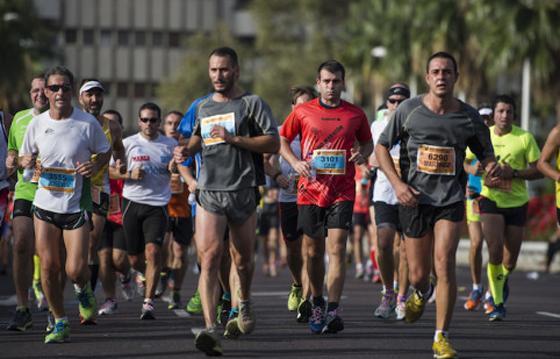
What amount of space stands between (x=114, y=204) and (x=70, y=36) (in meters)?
74.3

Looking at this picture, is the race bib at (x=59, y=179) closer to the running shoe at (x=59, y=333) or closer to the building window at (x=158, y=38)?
the running shoe at (x=59, y=333)

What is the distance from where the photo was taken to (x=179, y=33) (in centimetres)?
9006

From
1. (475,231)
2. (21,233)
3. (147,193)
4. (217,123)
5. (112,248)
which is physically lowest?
(112,248)

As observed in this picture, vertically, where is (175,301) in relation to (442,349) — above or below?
below

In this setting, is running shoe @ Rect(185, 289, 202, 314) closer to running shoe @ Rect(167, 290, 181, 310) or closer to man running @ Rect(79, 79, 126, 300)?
running shoe @ Rect(167, 290, 181, 310)

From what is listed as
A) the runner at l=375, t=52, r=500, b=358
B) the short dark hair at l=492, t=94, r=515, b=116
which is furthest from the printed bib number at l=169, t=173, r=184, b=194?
the runner at l=375, t=52, r=500, b=358

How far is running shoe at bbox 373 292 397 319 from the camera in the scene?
14008mm

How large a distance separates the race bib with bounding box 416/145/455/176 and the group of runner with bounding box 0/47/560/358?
0.01 meters

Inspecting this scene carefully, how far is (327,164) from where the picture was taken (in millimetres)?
12539

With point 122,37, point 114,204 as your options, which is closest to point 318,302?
point 114,204

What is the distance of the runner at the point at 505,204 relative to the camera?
47.4ft

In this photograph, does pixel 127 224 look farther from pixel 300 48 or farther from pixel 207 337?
pixel 300 48

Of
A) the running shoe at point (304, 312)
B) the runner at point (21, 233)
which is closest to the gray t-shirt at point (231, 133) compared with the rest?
the runner at point (21, 233)

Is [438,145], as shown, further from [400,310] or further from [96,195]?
[96,195]
